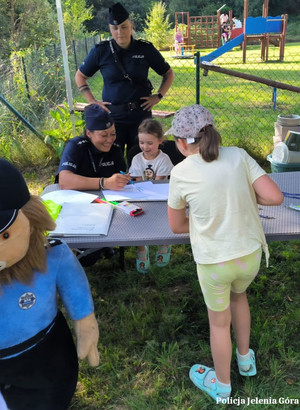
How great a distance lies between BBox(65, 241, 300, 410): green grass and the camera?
6.76 feet

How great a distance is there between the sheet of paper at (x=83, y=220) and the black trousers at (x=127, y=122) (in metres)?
1.46

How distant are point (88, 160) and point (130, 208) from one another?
70 centimetres

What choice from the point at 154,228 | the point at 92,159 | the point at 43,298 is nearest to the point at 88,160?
the point at 92,159

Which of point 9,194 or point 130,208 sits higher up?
point 9,194

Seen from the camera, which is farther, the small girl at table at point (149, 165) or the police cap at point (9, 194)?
the small girl at table at point (149, 165)

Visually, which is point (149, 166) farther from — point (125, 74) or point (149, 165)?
point (125, 74)

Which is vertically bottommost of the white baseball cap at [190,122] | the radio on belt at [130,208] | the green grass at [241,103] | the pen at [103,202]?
the green grass at [241,103]

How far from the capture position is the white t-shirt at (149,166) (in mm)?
3059

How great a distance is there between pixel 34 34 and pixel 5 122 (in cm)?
762

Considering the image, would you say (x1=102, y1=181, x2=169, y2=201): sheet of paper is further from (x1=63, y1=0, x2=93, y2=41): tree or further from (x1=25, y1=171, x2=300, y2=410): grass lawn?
(x1=63, y1=0, x2=93, y2=41): tree

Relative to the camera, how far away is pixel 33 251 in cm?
144

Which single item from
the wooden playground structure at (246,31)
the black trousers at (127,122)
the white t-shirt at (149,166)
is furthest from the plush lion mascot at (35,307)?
the wooden playground structure at (246,31)

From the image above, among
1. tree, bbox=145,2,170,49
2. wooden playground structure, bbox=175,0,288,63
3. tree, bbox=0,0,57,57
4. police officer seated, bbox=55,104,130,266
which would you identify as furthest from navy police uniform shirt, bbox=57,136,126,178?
tree, bbox=145,2,170,49

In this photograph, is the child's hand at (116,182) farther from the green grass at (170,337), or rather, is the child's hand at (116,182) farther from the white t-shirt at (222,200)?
the white t-shirt at (222,200)
